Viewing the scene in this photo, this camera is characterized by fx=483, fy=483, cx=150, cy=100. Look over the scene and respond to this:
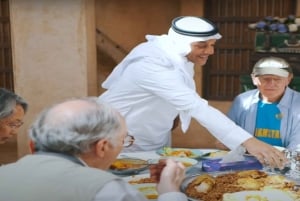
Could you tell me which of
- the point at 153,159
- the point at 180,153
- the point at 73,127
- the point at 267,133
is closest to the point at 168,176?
the point at 73,127

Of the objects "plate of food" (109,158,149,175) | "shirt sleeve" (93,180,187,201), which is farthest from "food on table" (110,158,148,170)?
"shirt sleeve" (93,180,187,201)

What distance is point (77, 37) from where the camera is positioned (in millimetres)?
4383

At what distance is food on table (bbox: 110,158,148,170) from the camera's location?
211 centimetres

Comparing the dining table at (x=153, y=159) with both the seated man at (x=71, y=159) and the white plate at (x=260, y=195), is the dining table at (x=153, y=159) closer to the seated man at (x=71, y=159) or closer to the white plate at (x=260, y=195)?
the white plate at (x=260, y=195)

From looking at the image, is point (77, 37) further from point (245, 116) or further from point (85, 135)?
point (85, 135)

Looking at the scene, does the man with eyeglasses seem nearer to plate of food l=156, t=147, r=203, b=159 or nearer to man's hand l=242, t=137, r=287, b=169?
plate of food l=156, t=147, r=203, b=159

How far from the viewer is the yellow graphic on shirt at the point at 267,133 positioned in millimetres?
2769

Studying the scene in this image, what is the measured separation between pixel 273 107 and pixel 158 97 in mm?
742

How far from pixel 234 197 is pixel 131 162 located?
61 centimetres

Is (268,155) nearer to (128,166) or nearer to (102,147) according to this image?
(128,166)

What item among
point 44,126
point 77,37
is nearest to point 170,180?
point 44,126

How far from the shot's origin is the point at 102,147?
1.31m

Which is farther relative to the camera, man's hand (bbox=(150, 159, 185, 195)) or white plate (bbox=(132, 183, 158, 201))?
white plate (bbox=(132, 183, 158, 201))

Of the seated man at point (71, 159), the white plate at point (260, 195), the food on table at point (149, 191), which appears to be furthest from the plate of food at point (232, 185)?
the seated man at point (71, 159)
